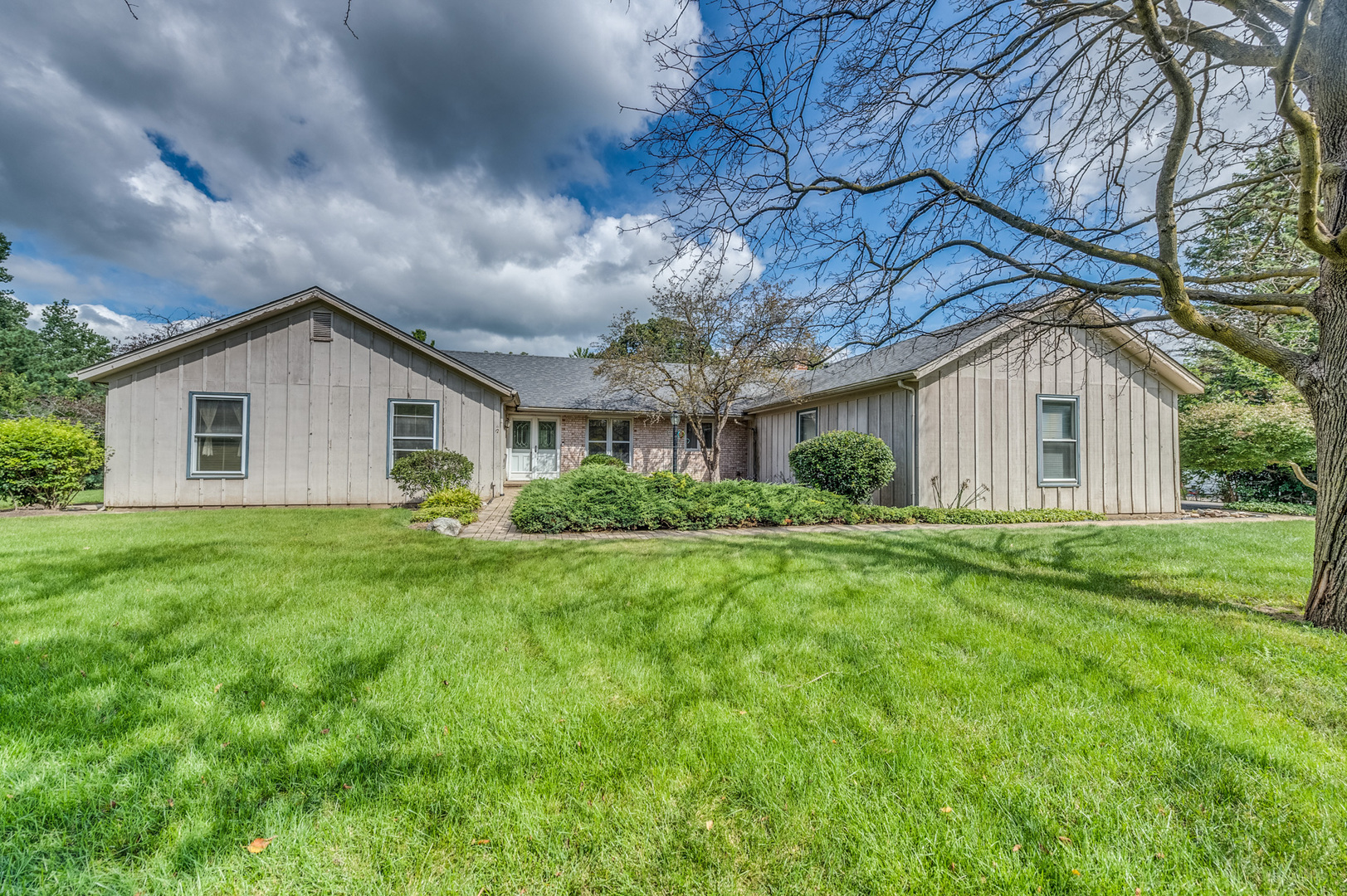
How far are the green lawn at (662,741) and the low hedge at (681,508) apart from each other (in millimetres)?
3574

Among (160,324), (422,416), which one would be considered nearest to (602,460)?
(422,416)

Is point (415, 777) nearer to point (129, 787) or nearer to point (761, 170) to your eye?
point (129, 787)

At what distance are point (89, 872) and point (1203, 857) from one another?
3190mm

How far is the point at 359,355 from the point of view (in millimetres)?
11125

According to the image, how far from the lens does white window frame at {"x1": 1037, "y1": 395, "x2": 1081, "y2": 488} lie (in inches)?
428

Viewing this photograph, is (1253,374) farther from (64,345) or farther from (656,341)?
(64,345)

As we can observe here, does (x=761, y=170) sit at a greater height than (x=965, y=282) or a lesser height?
greater

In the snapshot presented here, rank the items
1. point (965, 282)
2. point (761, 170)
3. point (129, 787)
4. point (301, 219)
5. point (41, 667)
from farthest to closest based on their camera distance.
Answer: point (301, 219)
point (965, 282)
point (761, 170)
point (41, 667)
point (129, 787)

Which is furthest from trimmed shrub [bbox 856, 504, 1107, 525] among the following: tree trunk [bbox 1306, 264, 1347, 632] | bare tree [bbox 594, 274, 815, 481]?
tree trunk [bbox 1306, 264, 1347, 632]

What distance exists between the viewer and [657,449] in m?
17.8

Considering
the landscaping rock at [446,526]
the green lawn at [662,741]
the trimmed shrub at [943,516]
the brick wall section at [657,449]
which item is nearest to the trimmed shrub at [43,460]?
the landscaping rock at [446,526]

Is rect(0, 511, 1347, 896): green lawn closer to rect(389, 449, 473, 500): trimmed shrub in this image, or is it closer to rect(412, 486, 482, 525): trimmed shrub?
rect(412, 486, 482, 525): trimmed shrub

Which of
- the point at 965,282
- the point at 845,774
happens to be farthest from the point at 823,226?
the point at 845,774

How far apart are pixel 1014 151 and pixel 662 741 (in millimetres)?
5859
